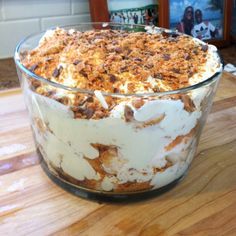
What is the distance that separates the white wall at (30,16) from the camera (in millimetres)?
1103

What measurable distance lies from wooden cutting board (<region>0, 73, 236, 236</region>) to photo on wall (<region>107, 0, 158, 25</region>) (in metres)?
0.58

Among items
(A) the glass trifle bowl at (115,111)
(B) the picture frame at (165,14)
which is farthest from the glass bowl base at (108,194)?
(B) the picture frame at (165,14)

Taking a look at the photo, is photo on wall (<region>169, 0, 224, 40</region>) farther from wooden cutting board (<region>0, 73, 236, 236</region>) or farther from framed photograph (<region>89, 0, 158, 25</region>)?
wooden cutting board (<region>0, 73, 236, 236</region>)

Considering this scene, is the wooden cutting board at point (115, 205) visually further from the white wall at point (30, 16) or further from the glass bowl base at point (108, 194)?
the white wall at point (30, 16)

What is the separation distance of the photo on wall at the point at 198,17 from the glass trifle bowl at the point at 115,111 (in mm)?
664

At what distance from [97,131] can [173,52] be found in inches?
8.4

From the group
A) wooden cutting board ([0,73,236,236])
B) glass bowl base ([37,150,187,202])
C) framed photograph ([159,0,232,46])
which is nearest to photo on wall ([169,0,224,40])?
framed photograph ([159,0,232,46])

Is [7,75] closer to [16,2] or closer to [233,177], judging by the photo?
[16,2]

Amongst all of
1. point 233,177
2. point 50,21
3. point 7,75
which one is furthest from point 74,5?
point 233,177

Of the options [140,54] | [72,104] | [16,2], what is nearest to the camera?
[72,104]

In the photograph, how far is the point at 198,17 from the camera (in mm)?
1310

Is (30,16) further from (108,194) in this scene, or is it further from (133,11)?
(108,194)

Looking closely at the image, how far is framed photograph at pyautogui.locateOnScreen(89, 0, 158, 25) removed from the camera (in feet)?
3.68

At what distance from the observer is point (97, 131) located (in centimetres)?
48
